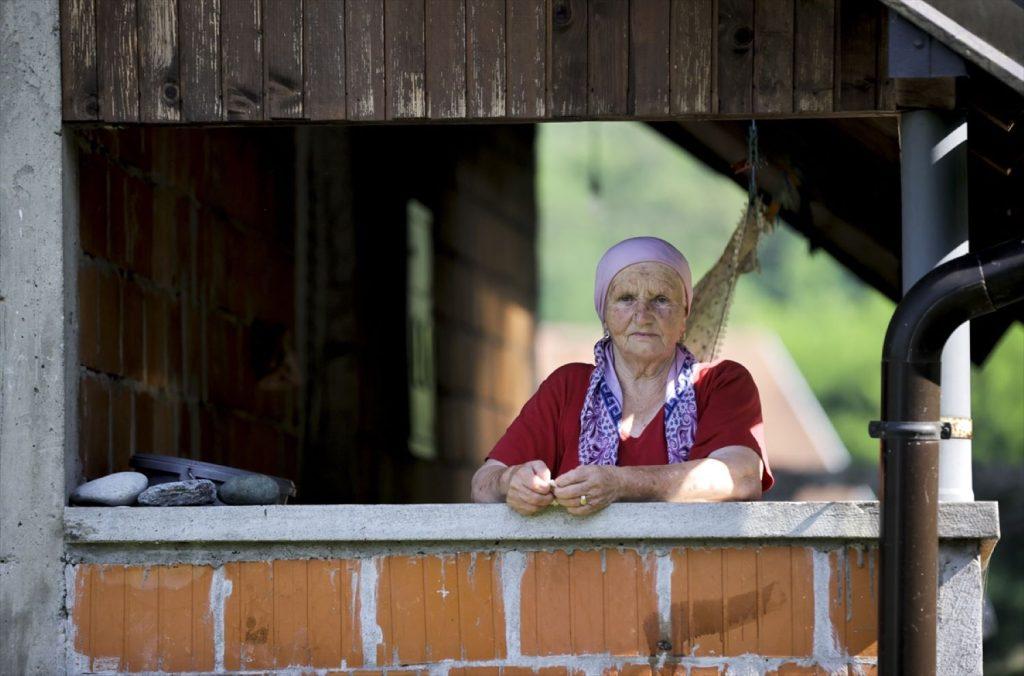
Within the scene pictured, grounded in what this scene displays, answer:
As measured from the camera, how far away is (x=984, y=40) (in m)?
3.62

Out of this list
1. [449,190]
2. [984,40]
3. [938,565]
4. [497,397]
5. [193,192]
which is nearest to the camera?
[984,40]

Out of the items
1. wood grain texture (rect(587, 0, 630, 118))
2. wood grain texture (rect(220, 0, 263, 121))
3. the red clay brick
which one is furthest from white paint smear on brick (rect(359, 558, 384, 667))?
wood grain texture (rect(587, 0, 630, 118))

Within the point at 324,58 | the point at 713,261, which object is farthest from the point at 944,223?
the point at 713,261

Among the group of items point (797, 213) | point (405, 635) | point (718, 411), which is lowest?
point (405, 635)

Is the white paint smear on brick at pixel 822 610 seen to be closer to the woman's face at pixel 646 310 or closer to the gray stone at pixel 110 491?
the woman's face at pixel 646 310

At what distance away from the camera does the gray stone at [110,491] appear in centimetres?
411

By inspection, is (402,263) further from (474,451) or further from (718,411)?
(718,411)

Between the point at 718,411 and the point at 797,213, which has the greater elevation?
the point at 797,213

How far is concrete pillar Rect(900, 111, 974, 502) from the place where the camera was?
13.0 ft

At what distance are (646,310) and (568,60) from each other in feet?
2.35

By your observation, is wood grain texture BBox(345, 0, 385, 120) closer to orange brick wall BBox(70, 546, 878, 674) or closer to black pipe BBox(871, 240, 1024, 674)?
orange brick wall BBox(70, 546, 878, 674)

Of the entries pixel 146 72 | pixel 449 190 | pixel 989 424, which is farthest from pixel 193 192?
pixel 989 424

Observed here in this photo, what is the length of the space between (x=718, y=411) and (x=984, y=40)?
3.81ft

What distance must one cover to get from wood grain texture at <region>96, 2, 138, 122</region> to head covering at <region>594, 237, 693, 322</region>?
1.32 metres
